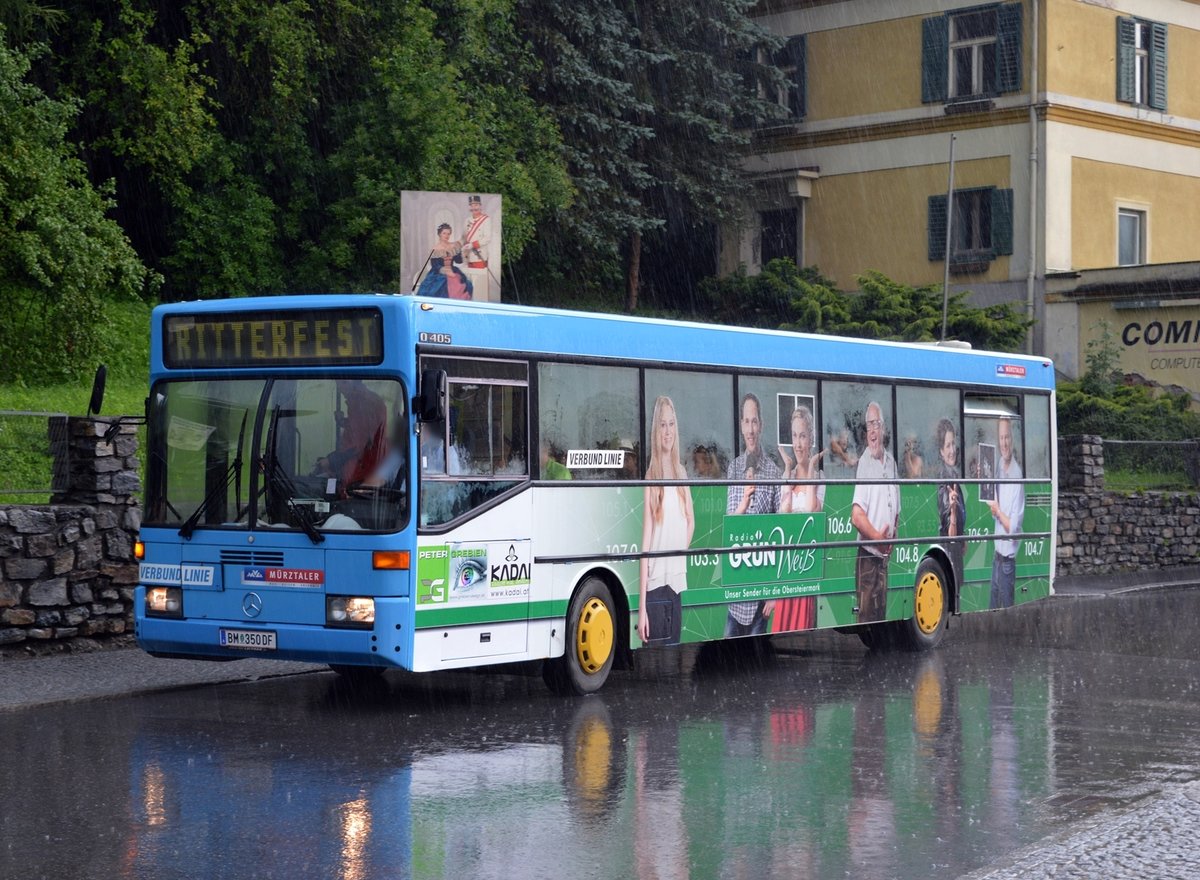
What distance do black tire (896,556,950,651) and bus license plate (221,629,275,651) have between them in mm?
7367

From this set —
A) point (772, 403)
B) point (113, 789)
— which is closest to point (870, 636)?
point (772, 403)

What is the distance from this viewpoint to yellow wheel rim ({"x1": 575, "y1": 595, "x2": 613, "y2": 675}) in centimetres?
1306

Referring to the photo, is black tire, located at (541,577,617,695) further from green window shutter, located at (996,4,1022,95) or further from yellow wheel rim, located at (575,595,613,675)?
green window shutter, located at (996,4,1022,95)

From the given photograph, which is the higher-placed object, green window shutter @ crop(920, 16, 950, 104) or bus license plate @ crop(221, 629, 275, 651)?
green window shutter @ crop(920, 16, 950, 104)

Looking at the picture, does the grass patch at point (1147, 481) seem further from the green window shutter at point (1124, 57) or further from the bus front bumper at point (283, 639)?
the bus front bumper at point (283, 639)

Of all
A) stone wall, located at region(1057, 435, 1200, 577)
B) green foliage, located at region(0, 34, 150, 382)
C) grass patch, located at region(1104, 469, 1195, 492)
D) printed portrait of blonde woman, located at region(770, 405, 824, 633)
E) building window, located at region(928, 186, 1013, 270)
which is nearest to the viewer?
printed portrait of blonde woman, located at region(770, 405, 824, 633)

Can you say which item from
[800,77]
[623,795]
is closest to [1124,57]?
[800,77]

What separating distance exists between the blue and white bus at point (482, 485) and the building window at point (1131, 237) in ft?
87.9

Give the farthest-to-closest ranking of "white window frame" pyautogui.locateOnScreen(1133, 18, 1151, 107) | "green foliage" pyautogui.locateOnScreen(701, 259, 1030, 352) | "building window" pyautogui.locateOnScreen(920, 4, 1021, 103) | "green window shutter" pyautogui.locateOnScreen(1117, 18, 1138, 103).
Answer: "white window frame" pyautogui.locateOnScreen(1133, 18, 1151, 107), "green window shutter" pyautogui.locateOnScreen(1117, 18, 1138, 103), "building window" pyautogui.locateOnScreen(920, 4, 1021, 103), "green foliage" pyautogui.locateOnScreen(701, 259, 1030, 352)

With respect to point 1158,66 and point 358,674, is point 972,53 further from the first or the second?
point 358,674

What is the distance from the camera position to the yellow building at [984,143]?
3900 centimetres

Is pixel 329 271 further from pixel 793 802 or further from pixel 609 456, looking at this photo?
pixel 793 802

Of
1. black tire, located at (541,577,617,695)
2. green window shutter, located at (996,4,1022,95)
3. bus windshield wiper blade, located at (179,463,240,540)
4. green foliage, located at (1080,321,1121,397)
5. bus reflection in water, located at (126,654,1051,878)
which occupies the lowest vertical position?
bus reflection in water, located at (126,654,1051,878)

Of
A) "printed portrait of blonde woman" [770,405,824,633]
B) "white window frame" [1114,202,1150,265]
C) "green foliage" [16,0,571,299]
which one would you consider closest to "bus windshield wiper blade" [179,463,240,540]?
"printed portrait of blonde woman" [770,405,824,633]
